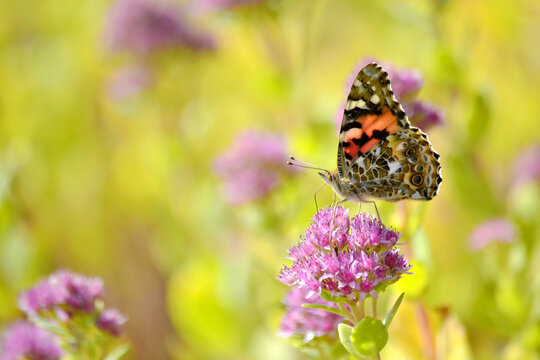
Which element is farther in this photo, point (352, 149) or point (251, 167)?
point (251, 167)

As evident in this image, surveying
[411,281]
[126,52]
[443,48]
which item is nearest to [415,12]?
[443,48]

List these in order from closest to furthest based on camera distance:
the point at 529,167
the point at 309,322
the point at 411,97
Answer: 1. the point at 309,322
2. the point at 411,97
3. the point at 529,167

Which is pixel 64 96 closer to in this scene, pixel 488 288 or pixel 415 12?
pixel 415 12

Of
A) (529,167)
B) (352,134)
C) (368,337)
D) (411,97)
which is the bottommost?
(368,337)

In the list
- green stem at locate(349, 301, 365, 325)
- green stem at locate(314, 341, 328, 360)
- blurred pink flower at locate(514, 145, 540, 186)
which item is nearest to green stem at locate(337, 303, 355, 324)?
green stem at locate(349, 301, 365, 325)

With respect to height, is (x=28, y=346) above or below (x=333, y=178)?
Result: below

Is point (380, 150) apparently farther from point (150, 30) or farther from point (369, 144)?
point (150, 30)

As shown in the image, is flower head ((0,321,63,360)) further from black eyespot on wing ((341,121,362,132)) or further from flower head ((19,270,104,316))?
black eyespot on wing ((341,121,362,132))

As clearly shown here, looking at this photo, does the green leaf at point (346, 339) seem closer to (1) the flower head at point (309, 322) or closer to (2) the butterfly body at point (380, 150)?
(1) the flower head at point (309, 322)

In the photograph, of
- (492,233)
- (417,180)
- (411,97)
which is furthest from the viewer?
(492,233)

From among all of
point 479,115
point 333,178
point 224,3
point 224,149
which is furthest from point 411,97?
point 224,149
